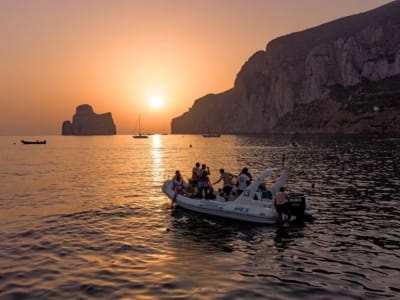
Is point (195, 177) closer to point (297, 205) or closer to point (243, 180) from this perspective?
point (243, 180)

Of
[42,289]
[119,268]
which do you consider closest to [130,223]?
[119,268]

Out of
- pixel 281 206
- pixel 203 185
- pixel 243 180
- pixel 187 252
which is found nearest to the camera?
pixel 187 252

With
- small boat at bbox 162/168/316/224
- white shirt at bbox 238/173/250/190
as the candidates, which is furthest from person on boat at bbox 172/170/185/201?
white shirt at bbox 238/173/250/190

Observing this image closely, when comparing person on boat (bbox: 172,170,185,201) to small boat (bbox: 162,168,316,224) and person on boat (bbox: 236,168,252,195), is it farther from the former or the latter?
person on boat (bbox: 236,168,252,195)

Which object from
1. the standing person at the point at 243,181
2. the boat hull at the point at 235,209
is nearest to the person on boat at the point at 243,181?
the standing person at the point at 243,181

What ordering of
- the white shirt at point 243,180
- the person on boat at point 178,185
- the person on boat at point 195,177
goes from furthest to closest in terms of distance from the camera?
the person on boat at point 178,185 → the person on boat at point 195,177 → the white shirt at point 243,180

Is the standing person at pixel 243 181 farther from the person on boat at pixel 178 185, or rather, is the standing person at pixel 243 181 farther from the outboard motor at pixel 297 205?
the person on boat at pixel 178 185

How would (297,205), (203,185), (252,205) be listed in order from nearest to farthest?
1. (297,205)
2. (252,205)
3. (203,185)

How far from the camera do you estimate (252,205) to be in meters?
21.6

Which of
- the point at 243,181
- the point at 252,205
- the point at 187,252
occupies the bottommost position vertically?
the point at 187,252

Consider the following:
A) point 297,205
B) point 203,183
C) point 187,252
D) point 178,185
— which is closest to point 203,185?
point 203,183

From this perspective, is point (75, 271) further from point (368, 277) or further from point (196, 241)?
point (368, 277)

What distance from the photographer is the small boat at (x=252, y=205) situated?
20812 millimetres

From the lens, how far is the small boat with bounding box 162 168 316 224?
2081 cm
